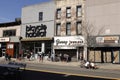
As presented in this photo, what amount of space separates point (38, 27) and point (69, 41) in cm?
754

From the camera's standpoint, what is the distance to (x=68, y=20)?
45.2m

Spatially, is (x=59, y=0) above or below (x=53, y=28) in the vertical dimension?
above

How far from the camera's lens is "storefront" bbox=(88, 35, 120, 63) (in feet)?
129

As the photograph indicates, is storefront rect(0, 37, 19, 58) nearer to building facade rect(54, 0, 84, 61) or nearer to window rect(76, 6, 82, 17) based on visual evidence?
building facade rect(54, 0, 84, 61)

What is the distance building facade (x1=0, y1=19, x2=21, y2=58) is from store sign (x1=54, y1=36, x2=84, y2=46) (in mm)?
9891

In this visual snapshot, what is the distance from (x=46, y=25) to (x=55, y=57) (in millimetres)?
6385

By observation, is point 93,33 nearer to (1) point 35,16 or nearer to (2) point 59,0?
(2) point 59,0

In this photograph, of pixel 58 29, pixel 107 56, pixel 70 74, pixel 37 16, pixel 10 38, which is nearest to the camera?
pixel 70 74

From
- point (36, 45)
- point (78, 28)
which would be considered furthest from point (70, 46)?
point (36, 45)

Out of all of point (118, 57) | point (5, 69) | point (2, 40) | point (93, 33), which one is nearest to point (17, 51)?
point (2, 40)

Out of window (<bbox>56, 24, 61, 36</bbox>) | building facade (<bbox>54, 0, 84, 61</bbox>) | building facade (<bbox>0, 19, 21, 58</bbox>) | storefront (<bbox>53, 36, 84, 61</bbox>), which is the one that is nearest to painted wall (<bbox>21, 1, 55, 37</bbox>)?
window (<bbox>56, 24, 61, 36</bbox>)

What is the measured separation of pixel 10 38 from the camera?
54.3 metres

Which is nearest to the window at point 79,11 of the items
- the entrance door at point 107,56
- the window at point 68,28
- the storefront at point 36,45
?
the window at point 68,28

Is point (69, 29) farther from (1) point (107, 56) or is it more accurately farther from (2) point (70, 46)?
(1) point (107, 56)
